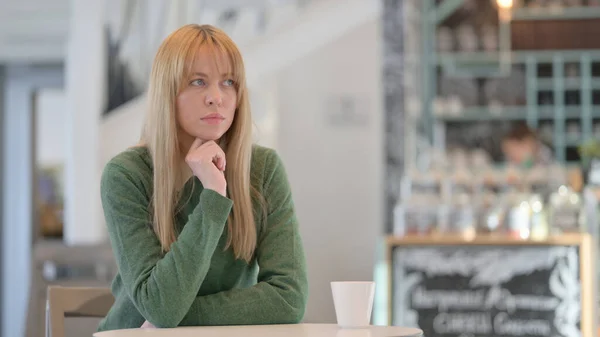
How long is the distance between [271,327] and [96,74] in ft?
16.6

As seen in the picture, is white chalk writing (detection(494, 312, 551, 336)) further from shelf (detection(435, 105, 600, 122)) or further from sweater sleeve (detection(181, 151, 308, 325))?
shelf (detection(435, 105, 600, 122))

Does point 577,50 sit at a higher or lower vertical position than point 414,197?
higher

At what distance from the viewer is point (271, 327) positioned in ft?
5.77

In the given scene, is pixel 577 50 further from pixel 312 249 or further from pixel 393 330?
pixel 393 330

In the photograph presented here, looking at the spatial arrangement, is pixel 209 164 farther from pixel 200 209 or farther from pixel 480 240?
pixel 480 240

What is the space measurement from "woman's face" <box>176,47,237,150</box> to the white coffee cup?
17.5 inches

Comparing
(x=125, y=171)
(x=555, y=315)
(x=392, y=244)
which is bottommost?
(x=555, y=315)

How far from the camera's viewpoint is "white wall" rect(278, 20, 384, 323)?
702cm

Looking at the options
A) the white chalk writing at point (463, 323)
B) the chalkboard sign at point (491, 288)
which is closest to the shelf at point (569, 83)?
the chalkboard sign at point (491, 288)

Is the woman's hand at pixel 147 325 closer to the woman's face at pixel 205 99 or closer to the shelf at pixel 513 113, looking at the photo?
the woman's face at pixel 205 99

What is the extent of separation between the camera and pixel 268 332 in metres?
1.63

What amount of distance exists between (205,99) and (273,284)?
38 cm

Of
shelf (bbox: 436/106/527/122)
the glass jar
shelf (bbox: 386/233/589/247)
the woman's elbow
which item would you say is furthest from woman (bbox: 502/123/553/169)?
the woman's elbow

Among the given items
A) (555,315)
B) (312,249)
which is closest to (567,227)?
(555,315)
